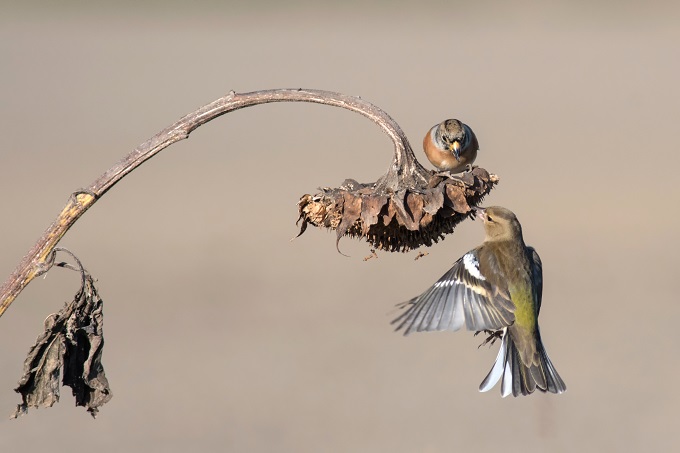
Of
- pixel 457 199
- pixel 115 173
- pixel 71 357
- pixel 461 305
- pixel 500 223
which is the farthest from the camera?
pixel 500 223

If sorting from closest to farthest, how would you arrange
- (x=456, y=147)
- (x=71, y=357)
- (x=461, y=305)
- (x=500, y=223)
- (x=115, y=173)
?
(x=115, y=173), (x=71, y=357), (x=461, y=305), (x=500, y=223), (x=456, y=147)

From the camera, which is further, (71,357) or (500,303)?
(500,303)

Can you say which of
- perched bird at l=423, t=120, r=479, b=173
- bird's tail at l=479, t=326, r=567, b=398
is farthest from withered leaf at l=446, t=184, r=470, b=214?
perched bird at l=423, t=120, r=479, b=173

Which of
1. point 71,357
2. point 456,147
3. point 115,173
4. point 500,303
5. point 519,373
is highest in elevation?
point 456,147

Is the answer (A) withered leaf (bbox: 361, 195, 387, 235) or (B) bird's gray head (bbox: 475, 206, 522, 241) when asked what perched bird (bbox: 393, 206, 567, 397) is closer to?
(B) bird's gray head (bbox: 475, 206, 522, 241)

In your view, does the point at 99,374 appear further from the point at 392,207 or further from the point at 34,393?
the point at 392,207

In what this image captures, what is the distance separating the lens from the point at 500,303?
5.48 meters

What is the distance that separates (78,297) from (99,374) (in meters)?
0.33

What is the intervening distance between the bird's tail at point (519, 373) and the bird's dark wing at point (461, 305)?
1.66 ft

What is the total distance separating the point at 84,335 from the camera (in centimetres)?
371

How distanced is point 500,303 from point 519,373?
73 centimetres

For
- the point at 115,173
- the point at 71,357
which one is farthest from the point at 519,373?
the point at 115,173

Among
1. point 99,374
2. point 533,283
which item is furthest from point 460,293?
point 99,374

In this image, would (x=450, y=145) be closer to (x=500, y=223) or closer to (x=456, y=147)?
(x=456, y=147)
